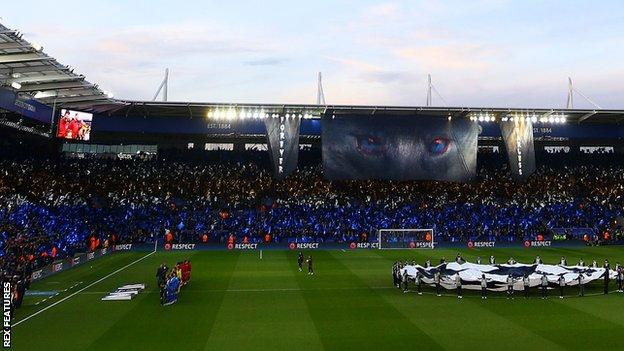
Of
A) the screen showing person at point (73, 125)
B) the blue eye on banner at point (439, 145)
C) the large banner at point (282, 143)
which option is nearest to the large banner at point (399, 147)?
the blue eye on banner at point (439, 145)

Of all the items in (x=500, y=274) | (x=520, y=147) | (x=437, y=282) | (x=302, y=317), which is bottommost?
(x=302, y=317)

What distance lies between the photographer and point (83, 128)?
1898 inches

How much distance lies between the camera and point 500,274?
2530cm

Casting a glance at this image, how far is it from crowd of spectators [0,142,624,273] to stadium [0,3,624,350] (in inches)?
10.1

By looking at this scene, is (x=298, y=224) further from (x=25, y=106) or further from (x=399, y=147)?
(x=25, y=106)

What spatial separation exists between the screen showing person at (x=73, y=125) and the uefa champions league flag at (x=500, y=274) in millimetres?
34527

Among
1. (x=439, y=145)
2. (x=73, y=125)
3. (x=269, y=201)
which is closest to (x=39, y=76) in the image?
(x=73, y=125)

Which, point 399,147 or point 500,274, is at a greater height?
point 399,147

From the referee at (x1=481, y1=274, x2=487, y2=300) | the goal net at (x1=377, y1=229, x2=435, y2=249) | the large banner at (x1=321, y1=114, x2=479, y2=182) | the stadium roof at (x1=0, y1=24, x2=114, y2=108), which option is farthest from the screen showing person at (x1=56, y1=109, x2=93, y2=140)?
the referee at (x1=481, y1=274, x2=487, y2=300)

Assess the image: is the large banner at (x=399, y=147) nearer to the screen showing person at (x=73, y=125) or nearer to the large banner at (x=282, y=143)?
the large banner at (x=282, y=143)

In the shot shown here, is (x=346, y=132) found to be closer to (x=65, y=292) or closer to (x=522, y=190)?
(x=522, y=190)

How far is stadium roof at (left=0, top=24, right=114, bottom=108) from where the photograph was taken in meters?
31.1

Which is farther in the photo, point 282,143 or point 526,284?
point 282,143

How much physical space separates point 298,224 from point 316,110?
13.7 meters
